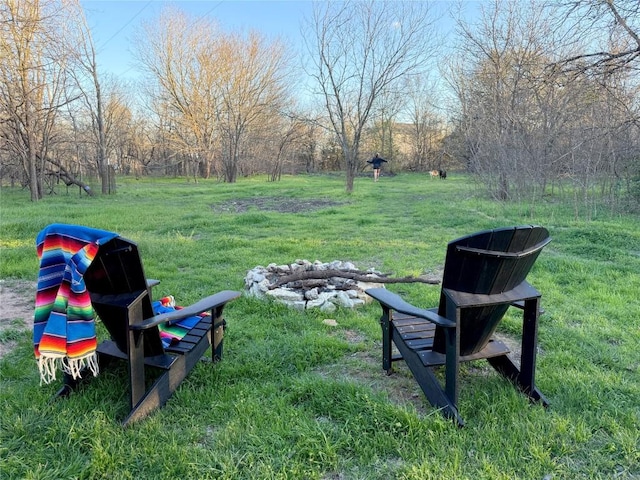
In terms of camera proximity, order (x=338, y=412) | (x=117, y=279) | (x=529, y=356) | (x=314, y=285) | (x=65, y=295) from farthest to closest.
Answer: (x=314, y=285)
(x=529, y=356)
(x=338, y=412)
(x=117, y=279)
(x=65, y=295)

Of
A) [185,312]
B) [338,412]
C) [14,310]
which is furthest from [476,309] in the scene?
[14,310]

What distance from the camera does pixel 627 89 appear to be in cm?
913

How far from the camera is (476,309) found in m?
2.11

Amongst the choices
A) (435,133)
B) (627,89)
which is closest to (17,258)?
(627,89)

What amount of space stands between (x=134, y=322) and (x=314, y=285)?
240 cm

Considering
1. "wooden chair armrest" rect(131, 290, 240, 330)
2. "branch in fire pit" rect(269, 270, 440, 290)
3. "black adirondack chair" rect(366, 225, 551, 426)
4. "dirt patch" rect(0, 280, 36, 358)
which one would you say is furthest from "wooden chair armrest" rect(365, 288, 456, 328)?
"dirt patch" rect(0, 280, 36, 358)

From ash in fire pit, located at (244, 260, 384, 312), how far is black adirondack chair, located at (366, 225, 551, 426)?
146 cm

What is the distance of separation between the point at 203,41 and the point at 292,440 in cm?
2953

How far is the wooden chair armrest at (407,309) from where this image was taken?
6.75 feet

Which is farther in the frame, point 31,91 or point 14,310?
point 31,91

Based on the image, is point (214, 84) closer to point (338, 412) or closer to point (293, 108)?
point (293, 108)

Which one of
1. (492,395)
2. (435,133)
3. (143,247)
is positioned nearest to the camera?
(492,395)

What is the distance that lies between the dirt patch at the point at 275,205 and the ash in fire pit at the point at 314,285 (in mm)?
7308

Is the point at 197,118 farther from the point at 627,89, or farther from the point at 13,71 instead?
the point at 627,89
